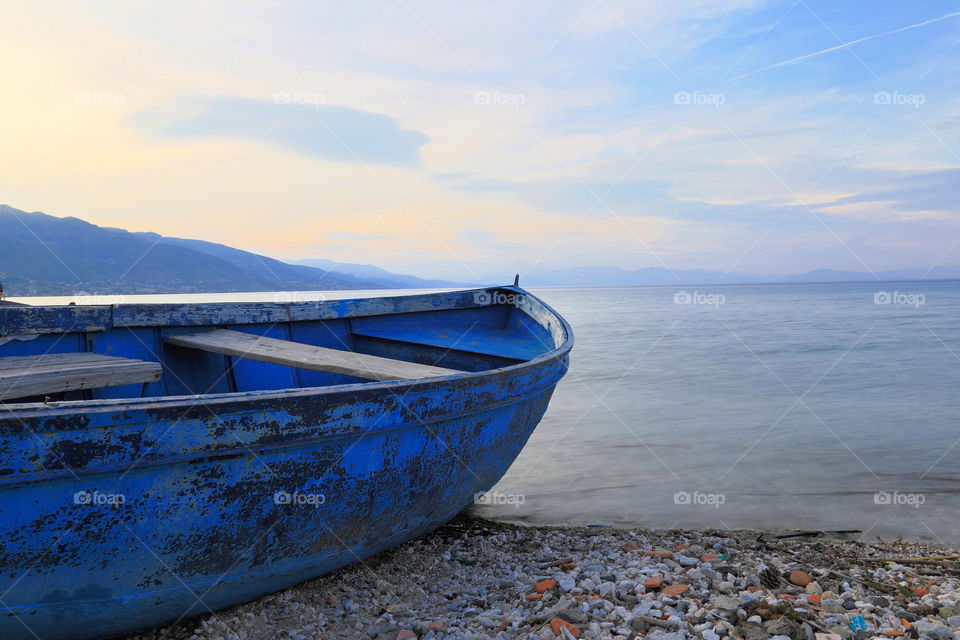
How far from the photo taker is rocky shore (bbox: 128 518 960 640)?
340 cm

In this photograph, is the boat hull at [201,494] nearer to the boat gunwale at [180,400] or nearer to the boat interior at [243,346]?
the boat gunwale at [180,400]

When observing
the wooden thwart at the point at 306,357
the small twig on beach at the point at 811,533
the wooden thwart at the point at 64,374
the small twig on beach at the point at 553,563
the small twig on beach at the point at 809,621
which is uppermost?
the wooden thwart at the point at 306,357

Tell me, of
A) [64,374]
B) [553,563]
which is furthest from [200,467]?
[553,563]

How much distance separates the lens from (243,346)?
5.03m

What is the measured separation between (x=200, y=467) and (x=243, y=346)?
2.16 m

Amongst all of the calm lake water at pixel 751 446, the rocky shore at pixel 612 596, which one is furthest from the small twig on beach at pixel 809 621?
the calm lake water at pixel 751 446

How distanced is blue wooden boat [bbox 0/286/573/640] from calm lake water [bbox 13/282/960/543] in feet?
8.97

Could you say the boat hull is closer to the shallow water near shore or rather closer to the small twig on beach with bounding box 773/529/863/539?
the shallow water near shore

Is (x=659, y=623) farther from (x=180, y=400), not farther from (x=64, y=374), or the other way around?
(x=64, y=374)

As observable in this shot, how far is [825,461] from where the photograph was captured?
871 cm

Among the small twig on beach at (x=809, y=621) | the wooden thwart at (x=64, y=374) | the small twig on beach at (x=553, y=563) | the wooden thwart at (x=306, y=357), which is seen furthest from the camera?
the small twig on beach at (x=553, y=563)

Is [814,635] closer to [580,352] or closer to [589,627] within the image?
[589,627]

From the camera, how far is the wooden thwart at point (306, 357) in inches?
170

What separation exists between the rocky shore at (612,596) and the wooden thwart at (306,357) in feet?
4.61
